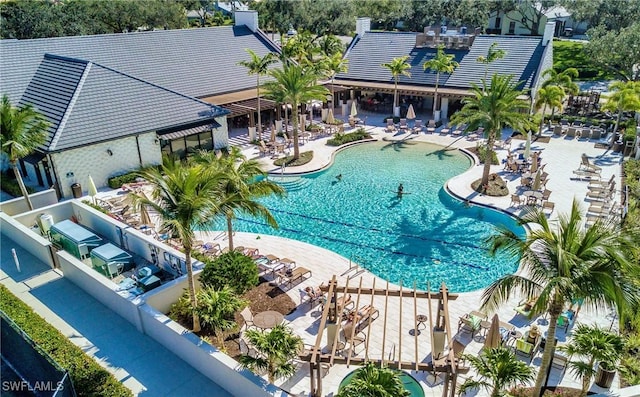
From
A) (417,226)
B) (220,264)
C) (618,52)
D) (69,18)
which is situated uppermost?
(69,18)

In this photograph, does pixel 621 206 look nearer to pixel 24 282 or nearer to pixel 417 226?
pixel 417 226

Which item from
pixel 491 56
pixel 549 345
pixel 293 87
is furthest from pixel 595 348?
pixel 491 56

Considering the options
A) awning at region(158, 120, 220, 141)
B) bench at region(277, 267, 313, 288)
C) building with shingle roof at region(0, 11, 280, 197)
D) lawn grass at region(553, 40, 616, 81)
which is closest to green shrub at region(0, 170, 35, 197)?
building with shingle roof at region(0, 11, 280, 197)

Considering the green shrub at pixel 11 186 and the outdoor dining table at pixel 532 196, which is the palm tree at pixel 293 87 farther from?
the green shrub at pixel 11 186

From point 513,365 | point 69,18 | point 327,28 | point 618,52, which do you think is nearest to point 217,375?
point 513,365

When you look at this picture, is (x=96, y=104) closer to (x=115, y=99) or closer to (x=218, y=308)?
(x=115, y=99)

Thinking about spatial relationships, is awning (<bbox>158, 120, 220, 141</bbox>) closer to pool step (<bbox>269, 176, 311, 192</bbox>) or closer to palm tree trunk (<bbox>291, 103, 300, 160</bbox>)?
palm tree trunk (<bbox>291, 103, 300, 160</bbox>)

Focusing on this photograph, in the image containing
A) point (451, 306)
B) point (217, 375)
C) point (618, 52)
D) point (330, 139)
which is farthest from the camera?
point (618, 52)
